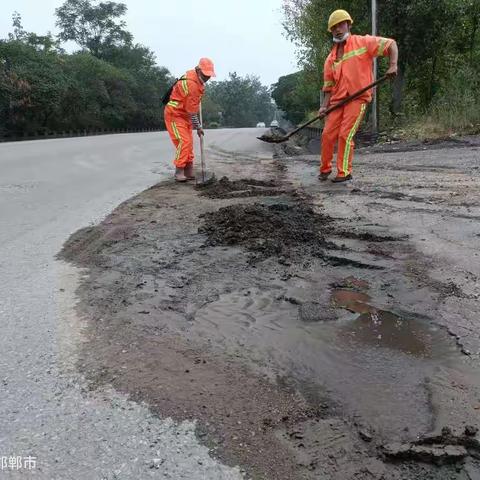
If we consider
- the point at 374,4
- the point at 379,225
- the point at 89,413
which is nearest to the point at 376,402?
the point at 89,413

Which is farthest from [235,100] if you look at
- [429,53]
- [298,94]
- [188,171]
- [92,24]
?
[188,171]

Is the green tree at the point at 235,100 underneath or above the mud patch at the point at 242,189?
above

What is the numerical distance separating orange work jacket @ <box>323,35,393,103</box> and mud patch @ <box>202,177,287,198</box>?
145cm

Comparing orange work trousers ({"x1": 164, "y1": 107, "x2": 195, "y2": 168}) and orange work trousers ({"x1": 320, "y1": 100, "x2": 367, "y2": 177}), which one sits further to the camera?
orange work trousers ({"x1": 164, "y1": 107, "x2": 195, "y2": 168})

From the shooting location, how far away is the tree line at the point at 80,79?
29.9 meters

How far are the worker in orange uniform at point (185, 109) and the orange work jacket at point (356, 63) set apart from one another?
169cm

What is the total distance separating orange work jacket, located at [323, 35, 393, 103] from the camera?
622 centimetres

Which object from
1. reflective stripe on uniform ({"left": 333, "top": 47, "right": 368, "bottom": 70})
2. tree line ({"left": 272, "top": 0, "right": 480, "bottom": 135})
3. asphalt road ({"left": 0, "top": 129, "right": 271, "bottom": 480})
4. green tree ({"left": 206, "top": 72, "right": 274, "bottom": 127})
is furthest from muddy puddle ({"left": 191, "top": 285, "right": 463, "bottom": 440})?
green tree ({"left": 206, "top": 72, "right": 274, "bottom": 127})

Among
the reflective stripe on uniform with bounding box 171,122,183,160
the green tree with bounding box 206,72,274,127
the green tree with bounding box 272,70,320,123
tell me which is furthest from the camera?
the green tree with bounding box 206,72,274,127

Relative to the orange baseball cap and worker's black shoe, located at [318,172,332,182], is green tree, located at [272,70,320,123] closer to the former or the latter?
the orange baseball cap

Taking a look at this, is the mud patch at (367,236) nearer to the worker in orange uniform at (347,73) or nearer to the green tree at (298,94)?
the worker in orange uniform at (347,73)

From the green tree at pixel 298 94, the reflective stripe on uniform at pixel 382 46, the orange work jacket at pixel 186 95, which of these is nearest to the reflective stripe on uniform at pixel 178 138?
the orange work jacket at pixel 186 95

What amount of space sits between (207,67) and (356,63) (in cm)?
198

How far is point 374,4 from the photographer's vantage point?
11719 mm
